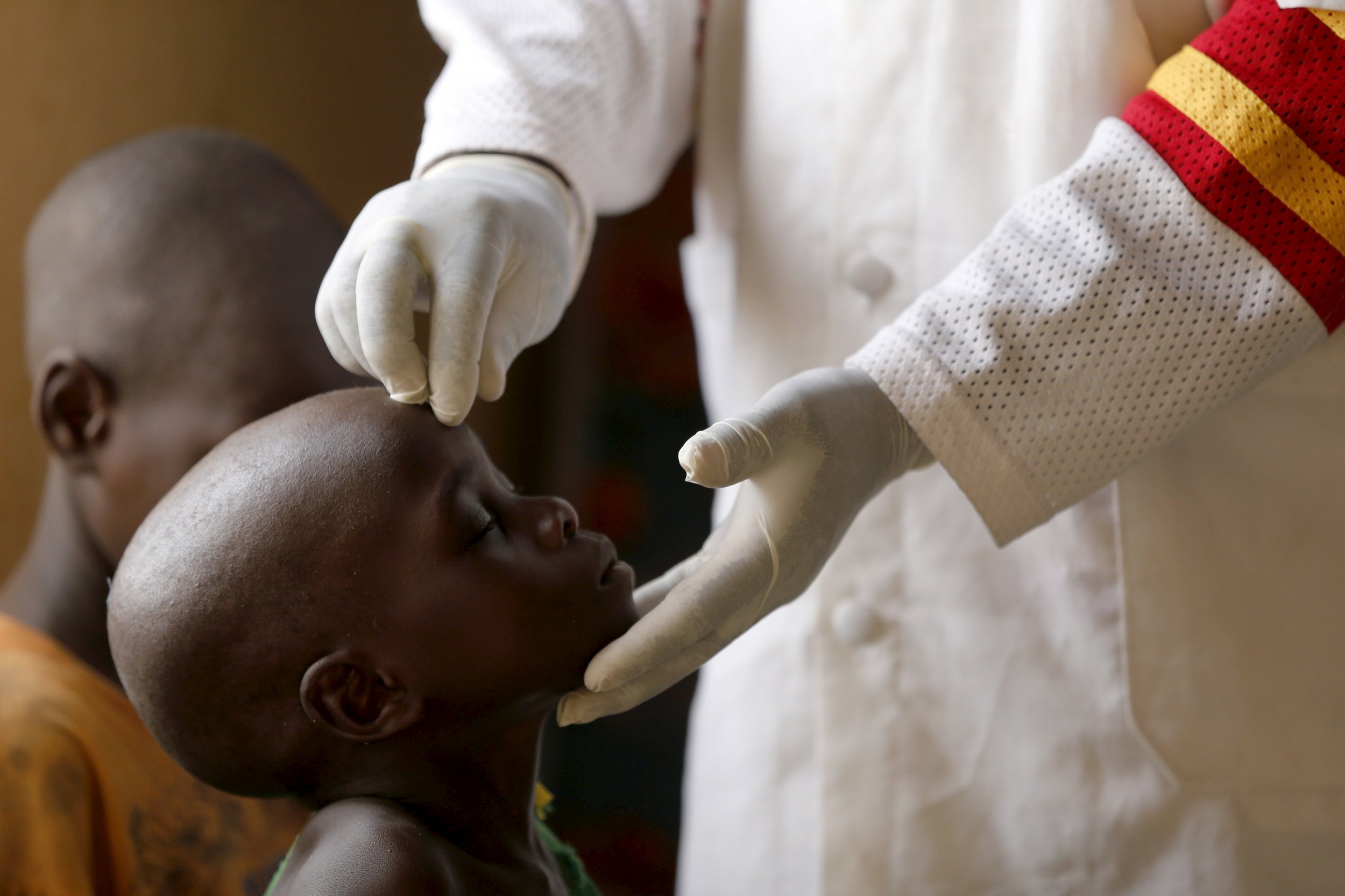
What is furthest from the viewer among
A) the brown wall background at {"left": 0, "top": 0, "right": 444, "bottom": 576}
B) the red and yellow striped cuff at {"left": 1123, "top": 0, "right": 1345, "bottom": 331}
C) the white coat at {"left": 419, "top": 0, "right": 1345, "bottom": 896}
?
the brown wall background at {"left": 0, "top": 0, "right": 444, "bottom": 576}

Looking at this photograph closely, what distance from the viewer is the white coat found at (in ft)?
2.87

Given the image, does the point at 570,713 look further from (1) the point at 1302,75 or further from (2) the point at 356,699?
(1) the point at 1302,75

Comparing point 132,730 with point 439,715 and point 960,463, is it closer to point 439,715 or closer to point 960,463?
point 439,715

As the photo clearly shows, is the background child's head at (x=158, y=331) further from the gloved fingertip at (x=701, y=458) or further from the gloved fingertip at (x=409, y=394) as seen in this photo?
the gloved fingertip at (x=701, y=458)

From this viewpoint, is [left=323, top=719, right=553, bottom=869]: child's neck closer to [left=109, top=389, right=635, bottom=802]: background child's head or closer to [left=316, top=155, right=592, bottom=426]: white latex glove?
[left=109, top=389, right=635, bottom=802]: background child's head

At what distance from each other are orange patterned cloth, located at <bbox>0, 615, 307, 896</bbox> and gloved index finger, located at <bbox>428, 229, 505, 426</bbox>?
0.48m

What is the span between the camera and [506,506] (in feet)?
2.63

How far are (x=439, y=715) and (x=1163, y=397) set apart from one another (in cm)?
54

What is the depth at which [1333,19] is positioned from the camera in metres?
0.76

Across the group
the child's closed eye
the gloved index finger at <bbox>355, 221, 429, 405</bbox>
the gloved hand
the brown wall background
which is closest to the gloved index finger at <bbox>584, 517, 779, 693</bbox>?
the gloved hand

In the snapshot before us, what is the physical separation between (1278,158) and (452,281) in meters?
0.56

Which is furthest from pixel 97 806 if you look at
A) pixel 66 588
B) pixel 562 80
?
pixel 562 80

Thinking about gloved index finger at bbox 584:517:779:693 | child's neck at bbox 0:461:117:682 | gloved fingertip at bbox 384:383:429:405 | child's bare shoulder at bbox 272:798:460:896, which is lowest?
child's neck at bbox 0:461:117:682

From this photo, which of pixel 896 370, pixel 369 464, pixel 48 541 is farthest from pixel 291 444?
pixel 48 541
